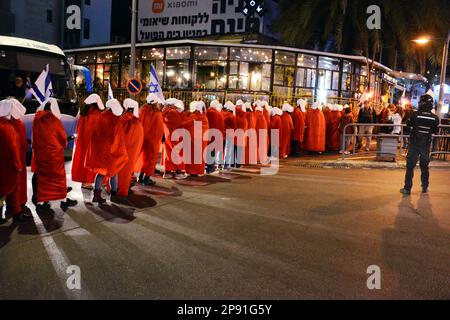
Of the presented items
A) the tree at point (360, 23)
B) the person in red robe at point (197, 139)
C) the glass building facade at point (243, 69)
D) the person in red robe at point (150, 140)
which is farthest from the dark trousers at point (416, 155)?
the tree at point (360, 23)

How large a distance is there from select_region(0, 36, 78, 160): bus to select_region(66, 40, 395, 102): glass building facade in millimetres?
9796

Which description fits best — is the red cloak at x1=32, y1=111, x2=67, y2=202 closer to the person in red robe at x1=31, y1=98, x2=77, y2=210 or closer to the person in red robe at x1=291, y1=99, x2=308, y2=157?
the person in red robe at x1=31, y1=98, x2=77, y2=210

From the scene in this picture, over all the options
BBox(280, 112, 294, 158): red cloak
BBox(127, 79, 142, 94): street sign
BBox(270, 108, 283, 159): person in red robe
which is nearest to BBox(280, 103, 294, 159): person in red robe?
BBox(280, 112, 294, 158): red cloak

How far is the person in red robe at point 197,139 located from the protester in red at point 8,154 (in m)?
5.05

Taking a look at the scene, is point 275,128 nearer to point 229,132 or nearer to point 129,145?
point 229,132

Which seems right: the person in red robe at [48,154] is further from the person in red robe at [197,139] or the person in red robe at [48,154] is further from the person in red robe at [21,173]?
the person in red robe at [197,139]

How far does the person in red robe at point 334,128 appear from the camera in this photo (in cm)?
1817

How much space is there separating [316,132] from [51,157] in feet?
38.8

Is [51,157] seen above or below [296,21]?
below

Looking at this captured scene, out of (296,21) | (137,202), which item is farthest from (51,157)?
(296,21)

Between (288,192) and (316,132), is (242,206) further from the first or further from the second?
(316,132)
